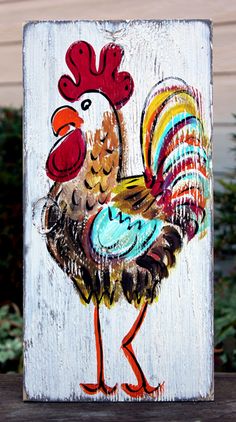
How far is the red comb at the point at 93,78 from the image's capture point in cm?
166

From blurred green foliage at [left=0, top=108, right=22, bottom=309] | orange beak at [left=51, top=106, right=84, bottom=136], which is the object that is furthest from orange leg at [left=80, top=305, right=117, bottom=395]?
blurred green foliage at [left=0, top=108, right=22, bottom=309]

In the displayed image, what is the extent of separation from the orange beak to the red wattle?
0.02 meters

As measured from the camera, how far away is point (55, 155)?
1667 mm

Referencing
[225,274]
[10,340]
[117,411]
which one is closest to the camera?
[117,411]

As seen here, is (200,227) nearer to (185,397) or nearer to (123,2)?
(185,397)

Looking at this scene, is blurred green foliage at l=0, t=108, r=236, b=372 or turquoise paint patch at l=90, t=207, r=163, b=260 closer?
turquoise paint patch at l=90, t=207, r=163, b=260

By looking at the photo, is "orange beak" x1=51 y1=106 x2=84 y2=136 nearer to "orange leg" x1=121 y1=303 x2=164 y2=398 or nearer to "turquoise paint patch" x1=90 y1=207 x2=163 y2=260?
"turquoise paint patch" x1=90 y1=207 x2=163 y2=260

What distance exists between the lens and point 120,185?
1.66 meters

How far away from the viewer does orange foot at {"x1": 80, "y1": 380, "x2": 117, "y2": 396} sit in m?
1.68

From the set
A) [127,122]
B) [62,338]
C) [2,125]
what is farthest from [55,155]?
[2,125]

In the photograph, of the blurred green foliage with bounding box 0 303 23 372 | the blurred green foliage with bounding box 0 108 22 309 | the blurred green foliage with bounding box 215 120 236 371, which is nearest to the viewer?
the blurred green foliage with bounding box 215 120 236 371

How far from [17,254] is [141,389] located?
4.82 feet

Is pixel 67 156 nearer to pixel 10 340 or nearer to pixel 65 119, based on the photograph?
pixel 65 119

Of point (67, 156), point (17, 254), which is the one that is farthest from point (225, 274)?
point (67, 156)
